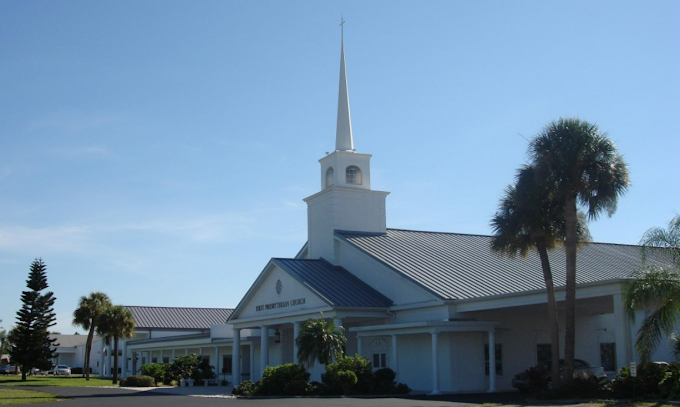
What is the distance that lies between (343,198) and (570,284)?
58.5 ft

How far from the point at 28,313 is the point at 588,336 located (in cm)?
4230

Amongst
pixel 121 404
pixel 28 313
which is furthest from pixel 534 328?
pixel 28 313

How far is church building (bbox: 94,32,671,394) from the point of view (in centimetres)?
2908

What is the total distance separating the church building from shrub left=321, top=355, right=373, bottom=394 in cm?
161

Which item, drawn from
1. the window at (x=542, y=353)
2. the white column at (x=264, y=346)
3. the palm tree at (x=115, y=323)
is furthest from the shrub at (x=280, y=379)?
A: the palm tree at (x=115, y=323)

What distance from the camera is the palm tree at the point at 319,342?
29438mm

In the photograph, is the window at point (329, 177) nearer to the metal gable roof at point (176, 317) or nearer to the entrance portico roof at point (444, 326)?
the entrance portico roof at point (444, 326)

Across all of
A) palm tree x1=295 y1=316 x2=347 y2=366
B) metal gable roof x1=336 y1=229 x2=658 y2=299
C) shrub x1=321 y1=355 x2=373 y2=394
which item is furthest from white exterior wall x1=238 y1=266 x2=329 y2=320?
shrub x1=321 y1=355 x2=373 y2=394

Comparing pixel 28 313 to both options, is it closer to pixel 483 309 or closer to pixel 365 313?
pixel 365 313

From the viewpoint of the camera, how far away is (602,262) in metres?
37.8

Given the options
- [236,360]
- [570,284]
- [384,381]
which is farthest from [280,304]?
[570,284]

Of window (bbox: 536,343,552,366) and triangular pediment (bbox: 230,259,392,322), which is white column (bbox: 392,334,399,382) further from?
window (bbox: 536,343,552,366)

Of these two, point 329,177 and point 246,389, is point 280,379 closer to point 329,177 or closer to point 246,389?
point 246,389

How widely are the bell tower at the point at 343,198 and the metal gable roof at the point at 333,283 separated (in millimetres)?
1498
